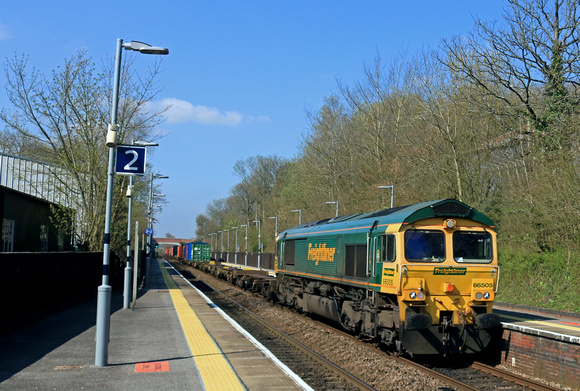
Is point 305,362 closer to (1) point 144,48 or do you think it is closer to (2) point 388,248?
(2) point 388,248

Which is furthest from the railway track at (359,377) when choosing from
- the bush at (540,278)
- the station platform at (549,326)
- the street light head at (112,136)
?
the bush at (540,278)

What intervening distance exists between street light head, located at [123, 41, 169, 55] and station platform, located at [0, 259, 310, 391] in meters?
6.00

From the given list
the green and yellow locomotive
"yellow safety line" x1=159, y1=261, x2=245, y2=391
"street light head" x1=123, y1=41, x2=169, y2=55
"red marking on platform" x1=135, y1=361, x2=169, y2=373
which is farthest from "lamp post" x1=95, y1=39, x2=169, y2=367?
the green and yellow locomotive

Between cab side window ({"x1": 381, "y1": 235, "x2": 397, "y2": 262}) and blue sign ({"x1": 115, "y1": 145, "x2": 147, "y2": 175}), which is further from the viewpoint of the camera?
cab side window ({"x1": 381, "y1": 235, "x2": 397, "y2": 262})

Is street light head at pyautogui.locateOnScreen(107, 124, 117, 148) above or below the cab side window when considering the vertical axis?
above

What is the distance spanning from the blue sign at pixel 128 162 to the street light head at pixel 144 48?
1942 mm

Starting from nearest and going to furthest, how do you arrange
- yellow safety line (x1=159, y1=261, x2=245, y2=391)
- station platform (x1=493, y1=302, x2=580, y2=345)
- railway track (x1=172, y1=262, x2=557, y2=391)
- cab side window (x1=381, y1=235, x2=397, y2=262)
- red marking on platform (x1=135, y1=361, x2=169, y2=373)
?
yellow safety line (x1=159, y1=261, x2=245, y2=391) < red marking on platform (x1=135, y1=361, x2=169, y2=373) < railway track (x1=172, y1=262, x2=557, y2=391) < station platform (x1=493, y1=302, x2=580, y2=345) < cab side window (x1=381, y1=235, x2=397, y2=262)

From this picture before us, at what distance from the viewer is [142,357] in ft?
34.1

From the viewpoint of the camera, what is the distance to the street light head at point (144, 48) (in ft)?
35.7

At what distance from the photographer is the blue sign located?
1113 cm

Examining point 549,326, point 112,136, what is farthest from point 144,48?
point 549,326

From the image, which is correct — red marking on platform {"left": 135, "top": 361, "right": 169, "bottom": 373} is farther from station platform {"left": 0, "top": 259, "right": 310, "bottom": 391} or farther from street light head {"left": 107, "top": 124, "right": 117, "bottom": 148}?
street light head {"left": 107, "top": 124, "right": 117, "bottom": 148}

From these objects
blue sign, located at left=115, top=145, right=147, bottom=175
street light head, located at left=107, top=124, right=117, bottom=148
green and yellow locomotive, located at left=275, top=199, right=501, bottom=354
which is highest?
street light head, located at left=107, top=124, right=117, bottom=148

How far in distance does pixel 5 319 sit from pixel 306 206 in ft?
142
